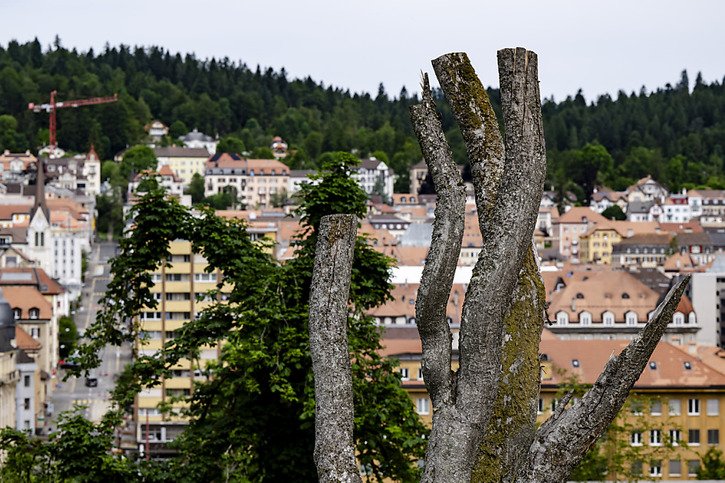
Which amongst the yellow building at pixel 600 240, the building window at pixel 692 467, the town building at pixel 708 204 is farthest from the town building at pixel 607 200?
the building window at pixel 692 467

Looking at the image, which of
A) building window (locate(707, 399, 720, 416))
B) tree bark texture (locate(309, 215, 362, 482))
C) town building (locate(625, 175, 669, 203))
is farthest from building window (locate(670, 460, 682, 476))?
town building (locate(625, 175, 669, 203))

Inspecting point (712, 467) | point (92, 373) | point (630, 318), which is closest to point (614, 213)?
point (630, 318)

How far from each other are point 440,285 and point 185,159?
172 meters

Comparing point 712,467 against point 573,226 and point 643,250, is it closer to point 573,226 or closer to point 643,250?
point 643,250

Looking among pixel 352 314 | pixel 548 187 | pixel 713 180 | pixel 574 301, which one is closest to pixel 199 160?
pixel 548 187

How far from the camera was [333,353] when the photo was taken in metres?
8.12

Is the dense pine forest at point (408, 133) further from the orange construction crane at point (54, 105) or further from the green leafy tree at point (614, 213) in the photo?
the green leafy tree at point (614, 213)

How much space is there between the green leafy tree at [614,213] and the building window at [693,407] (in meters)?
114

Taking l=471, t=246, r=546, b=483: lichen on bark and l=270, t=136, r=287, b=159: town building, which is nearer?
l=471, t=246, r=546, b=483: lichen on bark

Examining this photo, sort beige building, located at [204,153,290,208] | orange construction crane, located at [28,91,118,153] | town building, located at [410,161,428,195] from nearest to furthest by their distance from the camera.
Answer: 1. beige building, located at [204,153,290,208]
2. town building, located at [410,161,428,195]
3. orange construction crane, located at [28,91,118,153]

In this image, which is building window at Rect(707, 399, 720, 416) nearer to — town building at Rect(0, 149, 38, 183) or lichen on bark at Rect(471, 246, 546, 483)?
lichen on bark at Rect(471, 246, 546, 483)

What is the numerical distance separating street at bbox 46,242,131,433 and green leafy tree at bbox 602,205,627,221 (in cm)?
5637

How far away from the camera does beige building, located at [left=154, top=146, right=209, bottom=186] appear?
178 metres

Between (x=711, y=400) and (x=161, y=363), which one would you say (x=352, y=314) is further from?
(x=711, y=400)
